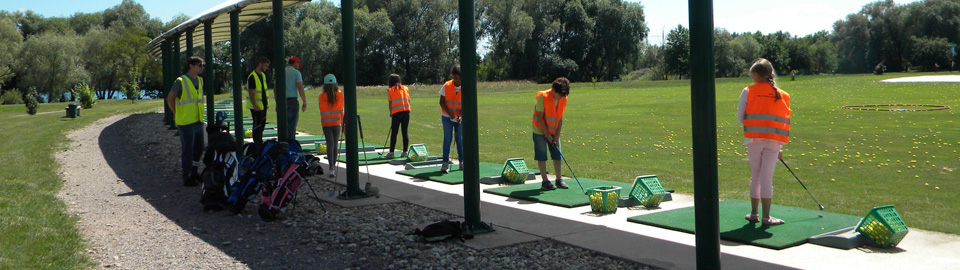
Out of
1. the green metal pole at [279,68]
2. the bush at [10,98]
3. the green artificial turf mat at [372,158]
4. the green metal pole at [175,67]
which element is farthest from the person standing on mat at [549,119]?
the bush at [10,98]

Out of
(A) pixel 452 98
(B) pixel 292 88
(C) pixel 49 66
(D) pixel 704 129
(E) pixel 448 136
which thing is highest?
(C) pixel 49 66

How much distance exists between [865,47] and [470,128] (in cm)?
11071

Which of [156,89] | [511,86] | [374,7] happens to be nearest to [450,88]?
[511,86]

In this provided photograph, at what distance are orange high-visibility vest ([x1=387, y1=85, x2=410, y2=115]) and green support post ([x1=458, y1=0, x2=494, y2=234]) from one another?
7229 millimetres

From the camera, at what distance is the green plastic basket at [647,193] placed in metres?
8.74

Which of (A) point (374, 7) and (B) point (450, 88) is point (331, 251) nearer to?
(B) point (450, 88)

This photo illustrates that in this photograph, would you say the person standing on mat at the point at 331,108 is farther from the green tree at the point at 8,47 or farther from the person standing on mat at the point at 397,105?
the green tree at the point at 8,47

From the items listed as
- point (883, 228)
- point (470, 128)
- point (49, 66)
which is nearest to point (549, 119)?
point (470, 128)

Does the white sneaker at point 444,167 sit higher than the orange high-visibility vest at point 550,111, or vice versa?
the orange high-visibility vest at point 550,111

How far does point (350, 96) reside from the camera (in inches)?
387

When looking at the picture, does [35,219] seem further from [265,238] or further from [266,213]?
[265,238]

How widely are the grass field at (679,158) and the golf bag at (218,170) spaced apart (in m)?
1.42

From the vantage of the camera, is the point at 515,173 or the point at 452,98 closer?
the point at 515,173

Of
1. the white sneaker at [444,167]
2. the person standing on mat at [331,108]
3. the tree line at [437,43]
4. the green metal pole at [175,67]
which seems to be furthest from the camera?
the tree line at [437,43]
